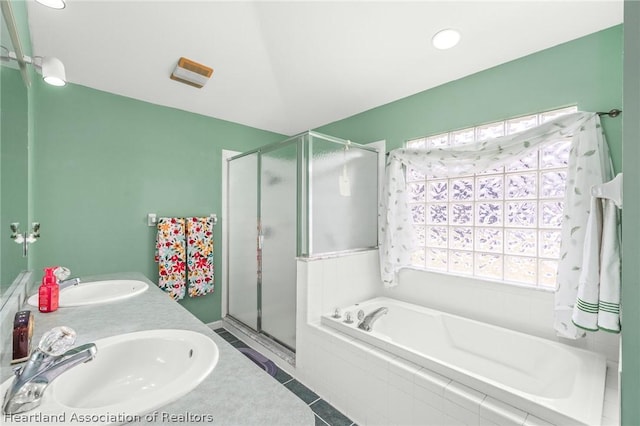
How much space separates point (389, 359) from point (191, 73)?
254 cm

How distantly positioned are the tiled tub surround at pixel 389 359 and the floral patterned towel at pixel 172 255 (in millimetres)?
1236

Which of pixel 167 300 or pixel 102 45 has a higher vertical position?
pixel 102 45

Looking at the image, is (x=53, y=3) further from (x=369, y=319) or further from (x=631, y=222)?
(x=369, y=319)

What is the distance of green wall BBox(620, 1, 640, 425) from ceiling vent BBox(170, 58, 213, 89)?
2.51 meters

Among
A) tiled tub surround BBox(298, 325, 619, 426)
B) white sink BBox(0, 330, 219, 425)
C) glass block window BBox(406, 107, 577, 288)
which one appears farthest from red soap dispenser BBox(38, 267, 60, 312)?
glass block window BBox(406, 107, 577, 288)

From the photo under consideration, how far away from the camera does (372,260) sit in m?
2.62

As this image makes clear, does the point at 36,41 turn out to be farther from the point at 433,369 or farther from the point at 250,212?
the point at 433,369

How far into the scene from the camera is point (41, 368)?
68 centimetres

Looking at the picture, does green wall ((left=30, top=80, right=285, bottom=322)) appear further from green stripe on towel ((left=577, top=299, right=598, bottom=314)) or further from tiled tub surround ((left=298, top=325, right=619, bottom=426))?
green stripe on towel ((left=577, top=299, right=598, bottom=314))

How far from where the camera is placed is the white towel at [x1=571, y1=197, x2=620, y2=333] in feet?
4.17

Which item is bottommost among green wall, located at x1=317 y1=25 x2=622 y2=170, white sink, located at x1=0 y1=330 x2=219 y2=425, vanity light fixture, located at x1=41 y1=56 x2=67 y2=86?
white sink, located at x1=0 y1=330 x2=219 y2=425

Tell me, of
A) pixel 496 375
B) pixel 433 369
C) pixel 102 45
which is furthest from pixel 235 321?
pixel 102 45

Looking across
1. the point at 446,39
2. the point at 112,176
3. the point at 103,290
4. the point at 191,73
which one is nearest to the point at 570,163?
the point at 446,39

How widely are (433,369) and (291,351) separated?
120cm
